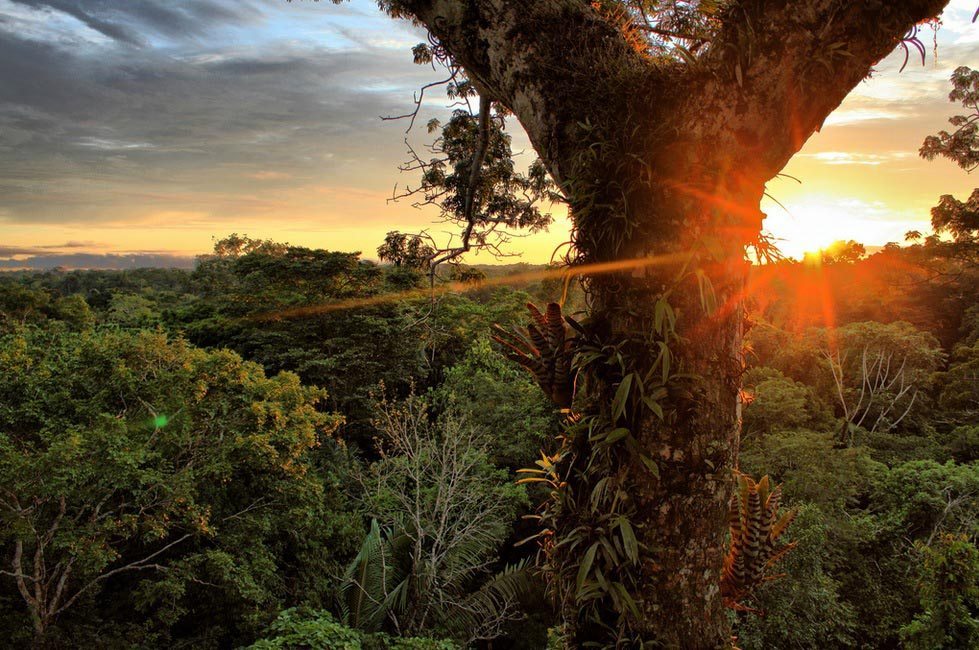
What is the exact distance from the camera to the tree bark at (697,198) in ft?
4.36

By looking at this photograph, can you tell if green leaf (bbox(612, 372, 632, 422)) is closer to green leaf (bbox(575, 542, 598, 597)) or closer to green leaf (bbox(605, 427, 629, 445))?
green leaf (bbox(605, 427, 629, 445))

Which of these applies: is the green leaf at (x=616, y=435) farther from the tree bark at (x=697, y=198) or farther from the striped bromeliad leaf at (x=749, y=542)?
the striped bromeliad leaf at (x=749, y=542)

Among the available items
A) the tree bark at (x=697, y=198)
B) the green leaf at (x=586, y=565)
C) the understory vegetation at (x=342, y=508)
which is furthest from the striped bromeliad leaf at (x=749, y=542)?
the green leaf at (x=586, y=565)

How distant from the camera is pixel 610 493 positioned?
4.66 ft

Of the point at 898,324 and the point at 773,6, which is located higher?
the point at 773,6

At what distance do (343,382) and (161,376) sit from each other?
9.45m

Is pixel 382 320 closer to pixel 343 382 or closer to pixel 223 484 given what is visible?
pixel 343 382

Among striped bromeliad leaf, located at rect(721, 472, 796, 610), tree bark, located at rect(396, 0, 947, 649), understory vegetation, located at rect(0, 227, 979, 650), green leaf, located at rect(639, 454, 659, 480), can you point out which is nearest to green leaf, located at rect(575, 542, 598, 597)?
tree bark, located at rect(396, 0, 947, 649)

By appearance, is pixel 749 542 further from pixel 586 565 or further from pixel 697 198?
pixel 697 198

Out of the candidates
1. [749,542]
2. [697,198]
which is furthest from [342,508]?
[697,198]

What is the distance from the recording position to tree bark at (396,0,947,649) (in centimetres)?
133

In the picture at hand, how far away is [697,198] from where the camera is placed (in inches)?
54.4

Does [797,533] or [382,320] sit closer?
[797,533]

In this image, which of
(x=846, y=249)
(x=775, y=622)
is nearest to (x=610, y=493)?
(x=775, y=622)
